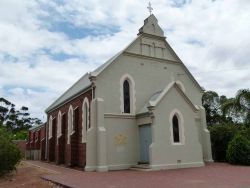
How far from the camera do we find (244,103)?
94.5 ft

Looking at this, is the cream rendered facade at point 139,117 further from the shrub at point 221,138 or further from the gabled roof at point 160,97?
the shrub at point 221,138

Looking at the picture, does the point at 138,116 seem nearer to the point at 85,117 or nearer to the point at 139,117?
the point at 139,117

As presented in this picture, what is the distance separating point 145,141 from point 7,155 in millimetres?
9861

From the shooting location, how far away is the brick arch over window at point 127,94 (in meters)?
23.2

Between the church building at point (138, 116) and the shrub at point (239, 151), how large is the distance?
268cm

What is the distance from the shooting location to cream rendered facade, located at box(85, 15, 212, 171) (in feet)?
69.1

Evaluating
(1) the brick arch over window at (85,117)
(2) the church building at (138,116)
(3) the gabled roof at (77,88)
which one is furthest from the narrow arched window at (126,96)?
(1) the brick arch over window at (85,117)

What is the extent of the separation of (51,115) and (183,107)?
61.5ft

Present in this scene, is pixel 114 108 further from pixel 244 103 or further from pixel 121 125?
pixel 244 103

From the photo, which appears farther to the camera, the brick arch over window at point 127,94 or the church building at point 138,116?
the brick arch over window at point 127,94

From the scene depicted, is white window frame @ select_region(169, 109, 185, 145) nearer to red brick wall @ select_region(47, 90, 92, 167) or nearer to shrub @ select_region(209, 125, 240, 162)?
shrub @ select_region(209, 125, 240, 162)

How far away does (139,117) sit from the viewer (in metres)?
22.8

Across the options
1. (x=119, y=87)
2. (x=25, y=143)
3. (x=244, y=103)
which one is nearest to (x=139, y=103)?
(x=119, y=87)

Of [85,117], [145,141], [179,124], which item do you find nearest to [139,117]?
[145,141]
